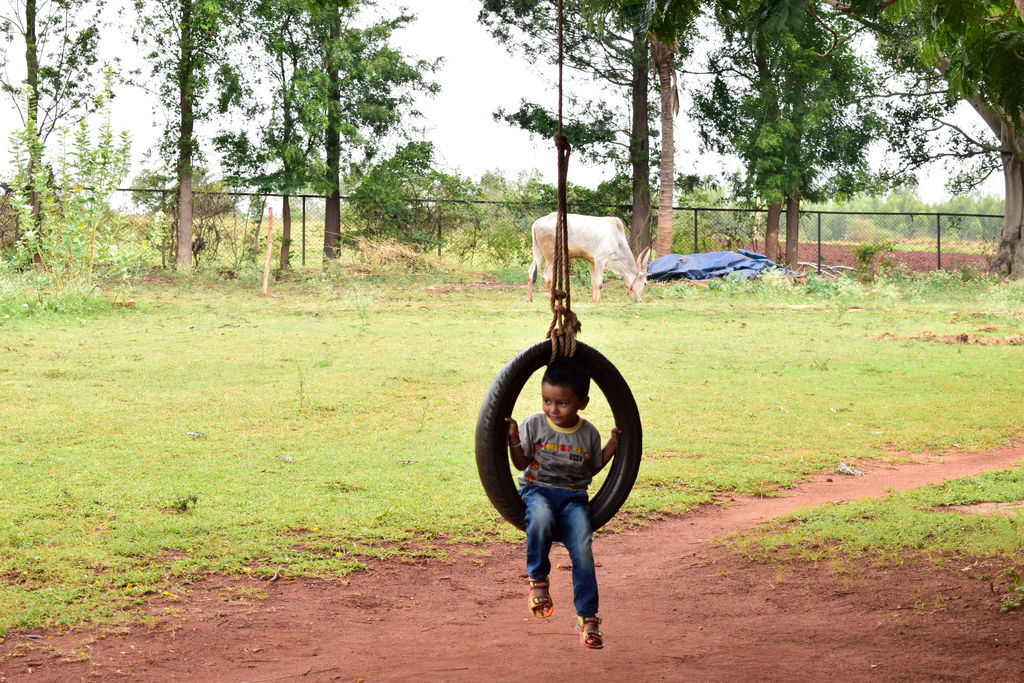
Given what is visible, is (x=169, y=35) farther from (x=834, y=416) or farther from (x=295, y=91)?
(x=834, y=416)

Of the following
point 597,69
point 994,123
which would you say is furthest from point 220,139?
point 994,123

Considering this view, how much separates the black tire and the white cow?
14.6 m

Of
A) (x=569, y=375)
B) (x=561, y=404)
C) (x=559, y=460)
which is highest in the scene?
(x=569, y=375)

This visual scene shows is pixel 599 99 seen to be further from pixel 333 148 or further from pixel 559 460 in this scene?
pixel 559 460

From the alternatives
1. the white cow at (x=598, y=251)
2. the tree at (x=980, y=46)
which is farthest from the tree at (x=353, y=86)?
the tree at (x=980, y=46)

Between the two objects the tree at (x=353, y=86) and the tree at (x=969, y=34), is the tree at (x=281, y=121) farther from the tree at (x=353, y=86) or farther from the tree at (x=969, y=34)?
the tree at (x=969, y=34)

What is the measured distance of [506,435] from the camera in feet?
13.1

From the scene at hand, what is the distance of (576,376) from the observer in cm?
394

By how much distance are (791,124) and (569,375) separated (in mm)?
23250

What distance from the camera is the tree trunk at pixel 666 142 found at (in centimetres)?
2353

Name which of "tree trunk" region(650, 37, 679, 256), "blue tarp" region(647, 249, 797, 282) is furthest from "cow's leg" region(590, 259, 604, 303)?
"tree trunk" region(650, 37, 679, 256)

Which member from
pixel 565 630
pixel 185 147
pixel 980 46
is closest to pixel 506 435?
pixel 565 630

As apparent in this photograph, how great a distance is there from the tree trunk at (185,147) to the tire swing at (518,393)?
2087cm

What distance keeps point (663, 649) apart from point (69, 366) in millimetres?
8740
